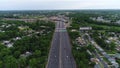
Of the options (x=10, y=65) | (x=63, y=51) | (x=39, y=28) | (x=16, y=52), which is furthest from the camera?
(x=39, y=28)

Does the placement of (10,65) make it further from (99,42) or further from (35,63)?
(99,42)

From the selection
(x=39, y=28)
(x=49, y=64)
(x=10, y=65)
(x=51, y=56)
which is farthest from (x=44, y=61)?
(x=39, y=28)

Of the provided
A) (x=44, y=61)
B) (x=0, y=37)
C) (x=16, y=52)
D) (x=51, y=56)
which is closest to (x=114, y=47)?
(x=51, y=56)

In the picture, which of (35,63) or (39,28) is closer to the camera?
(35,63)

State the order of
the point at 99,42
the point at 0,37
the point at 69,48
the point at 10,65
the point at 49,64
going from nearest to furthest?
the point at 10,65
the point at 49,64
the point at 69,48
the point at 99,42
the point at 0,37

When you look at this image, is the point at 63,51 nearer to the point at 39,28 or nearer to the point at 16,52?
the point at 16,52

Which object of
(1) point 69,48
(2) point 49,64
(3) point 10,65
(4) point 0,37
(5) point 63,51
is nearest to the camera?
(3) point 10,65

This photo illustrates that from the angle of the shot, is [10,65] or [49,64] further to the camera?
[49,64]

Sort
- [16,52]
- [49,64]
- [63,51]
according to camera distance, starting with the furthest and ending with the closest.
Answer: [63,51] → [16,52] → [49,64]
